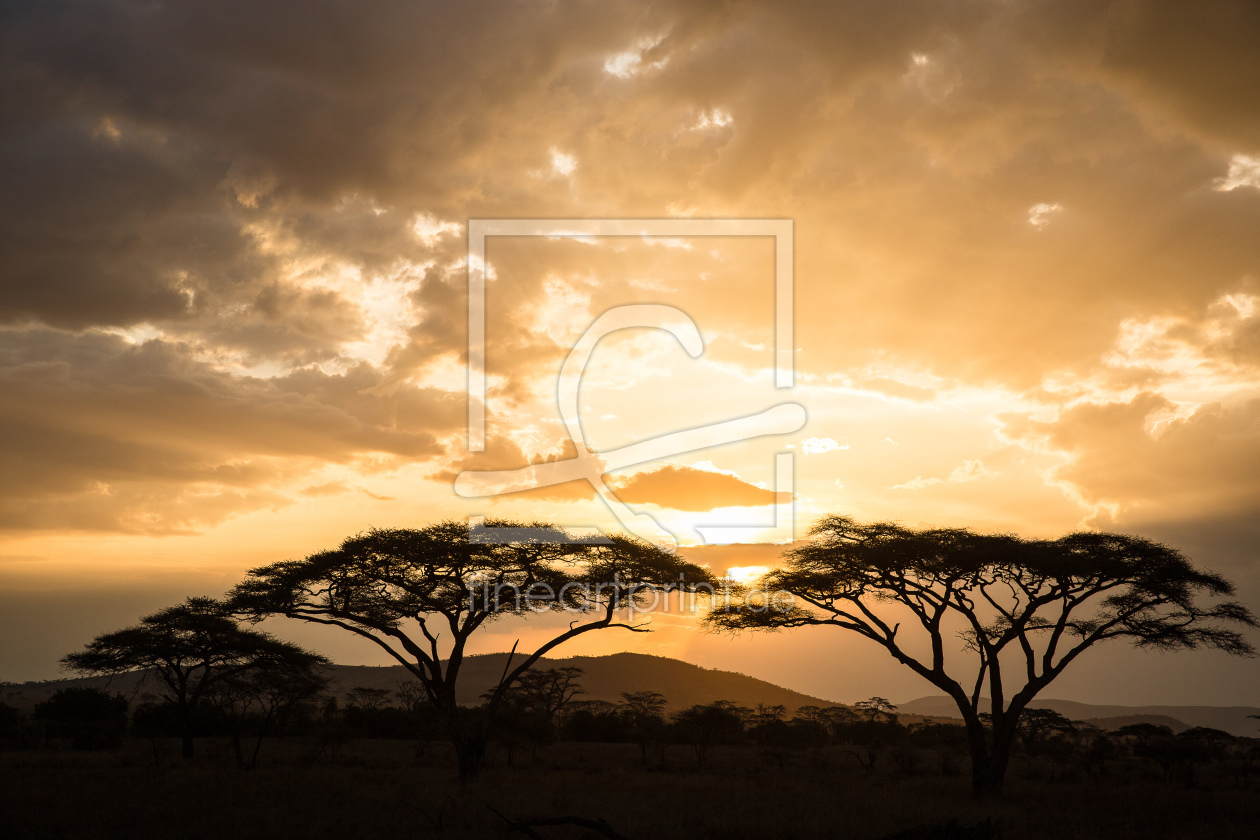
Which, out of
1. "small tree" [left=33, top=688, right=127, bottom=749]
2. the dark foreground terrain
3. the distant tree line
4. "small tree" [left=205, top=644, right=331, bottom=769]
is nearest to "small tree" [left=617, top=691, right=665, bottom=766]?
the distant tree line

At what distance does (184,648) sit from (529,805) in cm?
2459

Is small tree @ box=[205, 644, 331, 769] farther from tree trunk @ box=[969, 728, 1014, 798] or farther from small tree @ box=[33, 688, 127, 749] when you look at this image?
tree trunk @ box=[969, 728, 1014, 798]

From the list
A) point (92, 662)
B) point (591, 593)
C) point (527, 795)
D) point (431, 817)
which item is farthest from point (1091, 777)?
point (92, 662)

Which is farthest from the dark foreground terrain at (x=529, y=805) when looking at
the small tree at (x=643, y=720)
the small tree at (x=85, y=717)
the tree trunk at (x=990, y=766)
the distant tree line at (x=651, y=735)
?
the small tree at (x=643, y=720)

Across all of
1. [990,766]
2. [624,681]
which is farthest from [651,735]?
[624,681]

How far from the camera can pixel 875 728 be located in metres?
57.0

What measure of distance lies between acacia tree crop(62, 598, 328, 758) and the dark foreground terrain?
480cm

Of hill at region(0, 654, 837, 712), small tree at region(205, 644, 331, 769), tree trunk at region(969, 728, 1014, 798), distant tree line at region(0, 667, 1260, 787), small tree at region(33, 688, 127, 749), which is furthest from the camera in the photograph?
hill at region(0, 654, 837, 712)

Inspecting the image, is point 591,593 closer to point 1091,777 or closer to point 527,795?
point 527,795

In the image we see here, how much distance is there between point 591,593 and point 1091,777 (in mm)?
24329

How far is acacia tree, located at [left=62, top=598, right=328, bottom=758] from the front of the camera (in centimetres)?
3362

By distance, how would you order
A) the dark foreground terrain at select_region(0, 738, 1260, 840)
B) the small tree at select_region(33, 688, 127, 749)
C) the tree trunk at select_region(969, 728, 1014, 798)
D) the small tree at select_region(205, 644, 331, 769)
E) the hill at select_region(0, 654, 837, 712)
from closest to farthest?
the dark foreground terrain at select_region(0, 738, 1260, 840) < the tree trunk at select_region(969, 728, 1014, 798) < the small tree at select_region(205, 644, 331, 769) < the small tree at select_region(33, 688, 127, 749) < the hill at select_region(0, 654, 837, 712)

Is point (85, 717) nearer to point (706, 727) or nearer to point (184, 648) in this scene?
point (184, 648)

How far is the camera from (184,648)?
34031 millimetres
